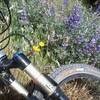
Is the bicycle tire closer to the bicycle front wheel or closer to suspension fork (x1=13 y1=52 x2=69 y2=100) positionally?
the bicycle front wheel

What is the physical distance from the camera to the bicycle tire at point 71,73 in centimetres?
233

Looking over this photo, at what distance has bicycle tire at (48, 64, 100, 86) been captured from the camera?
2334mm

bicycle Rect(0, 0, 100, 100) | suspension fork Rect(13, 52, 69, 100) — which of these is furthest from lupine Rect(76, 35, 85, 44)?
suspension fork Rect(13, 52, 69, 100)

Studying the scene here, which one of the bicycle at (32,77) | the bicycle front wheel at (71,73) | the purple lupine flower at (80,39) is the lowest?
the purple lupine flower at (80,39)

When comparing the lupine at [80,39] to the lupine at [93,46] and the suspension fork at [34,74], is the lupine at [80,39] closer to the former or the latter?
the lupine at [93,46]

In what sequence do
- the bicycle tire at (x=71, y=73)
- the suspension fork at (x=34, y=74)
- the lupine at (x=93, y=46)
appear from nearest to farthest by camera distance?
the suspension fork at (x=34, y=74) → the bicycle tire at (x=71, y=73) → the lupine at (x=93, y=46)

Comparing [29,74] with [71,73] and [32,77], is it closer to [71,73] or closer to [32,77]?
[32,77]

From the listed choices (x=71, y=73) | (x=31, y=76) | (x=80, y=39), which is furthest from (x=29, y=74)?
(x=80, y=39)

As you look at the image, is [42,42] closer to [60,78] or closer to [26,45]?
[26,45]

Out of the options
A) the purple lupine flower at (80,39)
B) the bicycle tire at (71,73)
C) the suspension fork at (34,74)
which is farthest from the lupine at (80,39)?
the suspension fork at (34,74)

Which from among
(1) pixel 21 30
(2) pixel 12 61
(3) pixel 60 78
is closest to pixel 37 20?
(1) pixel 21 30

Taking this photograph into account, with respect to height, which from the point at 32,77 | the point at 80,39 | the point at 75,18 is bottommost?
the point at 80,39

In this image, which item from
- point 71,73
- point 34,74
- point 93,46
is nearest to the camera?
point 34,74

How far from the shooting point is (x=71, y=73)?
2398 mm
